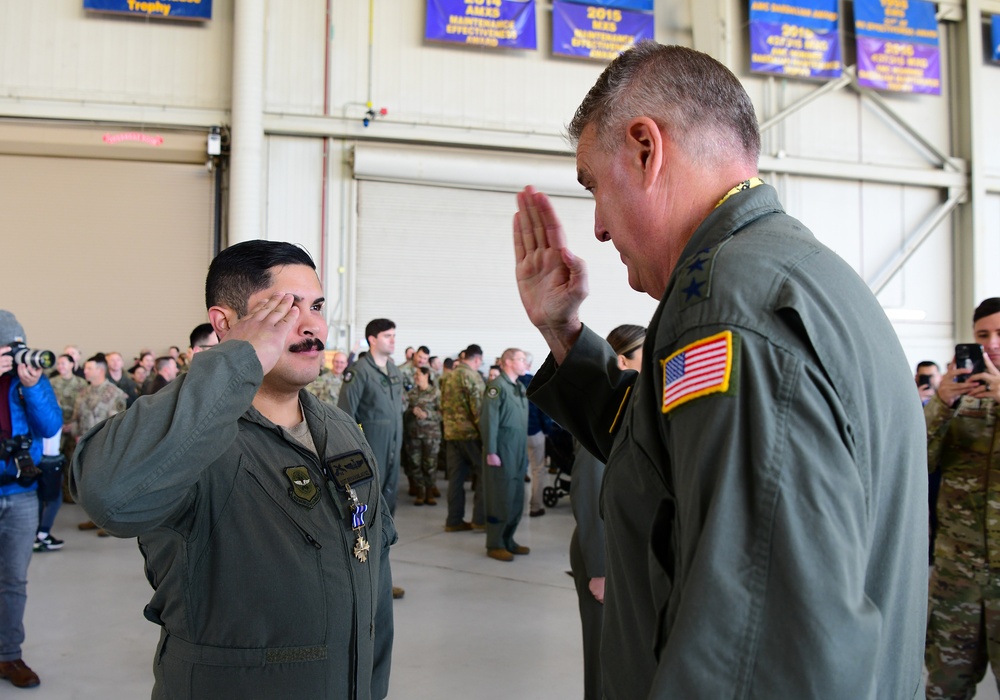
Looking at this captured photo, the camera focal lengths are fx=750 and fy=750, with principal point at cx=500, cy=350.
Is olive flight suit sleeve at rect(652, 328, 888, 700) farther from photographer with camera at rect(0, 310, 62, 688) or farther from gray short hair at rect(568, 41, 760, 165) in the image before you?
photographer with camera at rect(0, 310, 62, 688)

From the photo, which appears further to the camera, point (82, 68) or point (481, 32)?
point (481, 32)

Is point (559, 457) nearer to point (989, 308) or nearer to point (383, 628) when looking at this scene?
point (989, 308)

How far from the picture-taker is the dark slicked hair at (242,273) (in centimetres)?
183

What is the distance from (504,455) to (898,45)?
11.1 m

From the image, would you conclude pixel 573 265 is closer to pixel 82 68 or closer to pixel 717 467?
→ pixel 717 467

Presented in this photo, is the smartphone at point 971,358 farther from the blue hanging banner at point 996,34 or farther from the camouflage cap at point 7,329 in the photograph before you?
the blue hanging banner at point 996,34

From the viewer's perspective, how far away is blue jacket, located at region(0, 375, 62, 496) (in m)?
3.76

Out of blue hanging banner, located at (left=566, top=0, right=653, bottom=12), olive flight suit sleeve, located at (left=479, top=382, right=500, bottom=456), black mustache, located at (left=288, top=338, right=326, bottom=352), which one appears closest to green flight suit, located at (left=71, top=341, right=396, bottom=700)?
black mustache, located at (left=288, top=338, right=326, bottom=352)

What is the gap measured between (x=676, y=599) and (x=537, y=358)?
12.0m

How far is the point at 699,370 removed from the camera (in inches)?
32.1

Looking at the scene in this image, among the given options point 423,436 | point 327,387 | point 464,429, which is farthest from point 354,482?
point 423,436

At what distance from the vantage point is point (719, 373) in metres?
0.79

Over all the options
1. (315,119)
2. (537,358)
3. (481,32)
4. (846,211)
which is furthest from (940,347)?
(315,119)

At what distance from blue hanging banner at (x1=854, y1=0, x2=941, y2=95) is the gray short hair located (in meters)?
13.7
